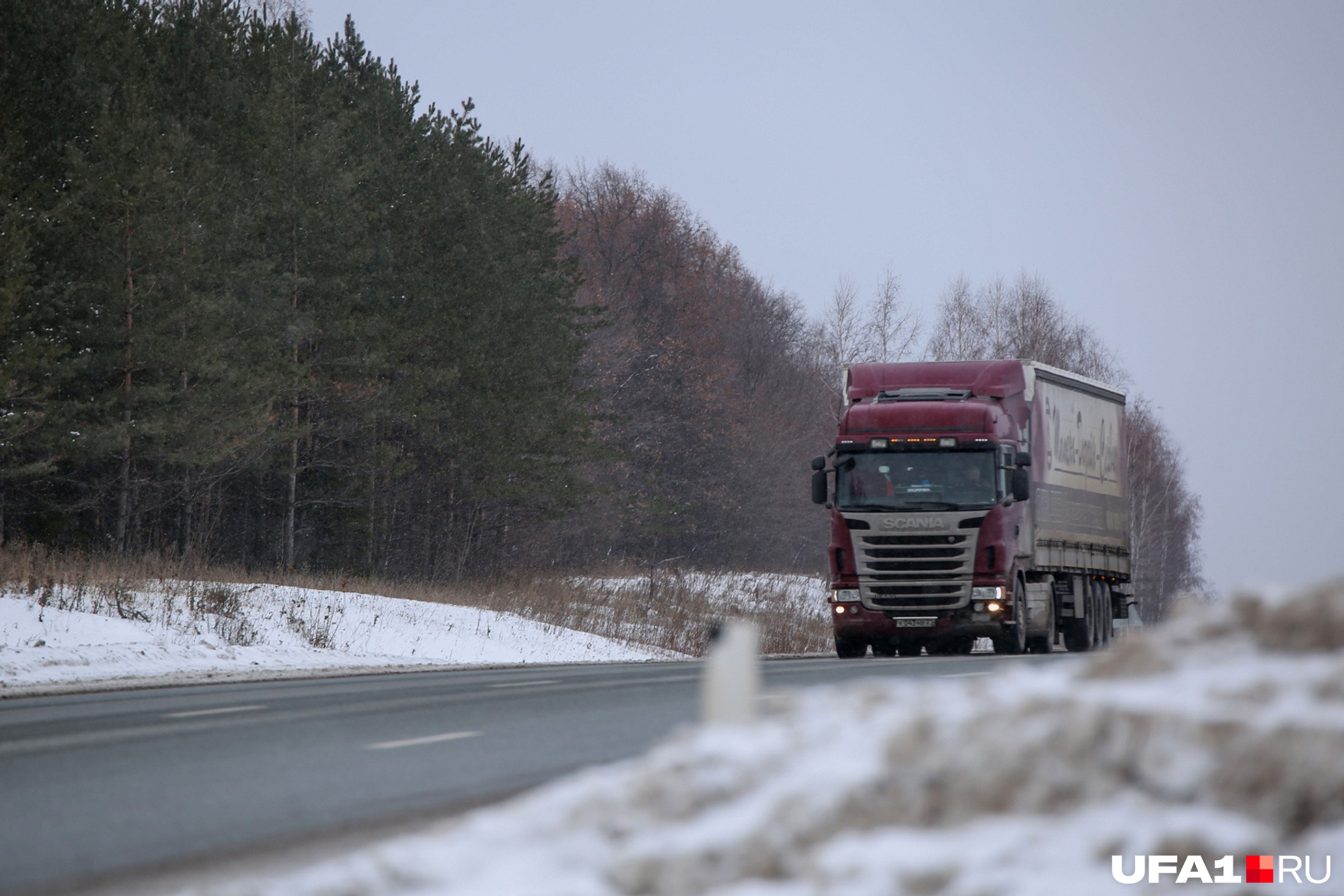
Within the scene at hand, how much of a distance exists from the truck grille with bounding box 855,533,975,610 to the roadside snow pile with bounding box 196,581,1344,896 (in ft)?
61.8

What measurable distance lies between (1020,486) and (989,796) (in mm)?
19825

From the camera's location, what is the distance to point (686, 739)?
6273mm

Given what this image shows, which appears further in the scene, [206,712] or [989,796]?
[206,712]

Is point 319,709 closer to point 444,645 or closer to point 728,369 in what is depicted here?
point 444,645

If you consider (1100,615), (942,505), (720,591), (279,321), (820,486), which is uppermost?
(279,321)

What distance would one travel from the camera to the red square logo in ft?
14.7

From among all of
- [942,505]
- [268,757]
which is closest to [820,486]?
[942,505]

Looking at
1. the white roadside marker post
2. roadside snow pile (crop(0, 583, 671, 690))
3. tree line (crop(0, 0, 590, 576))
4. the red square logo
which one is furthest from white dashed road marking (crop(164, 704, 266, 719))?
tree line (crop(0, 0, 590, 576))

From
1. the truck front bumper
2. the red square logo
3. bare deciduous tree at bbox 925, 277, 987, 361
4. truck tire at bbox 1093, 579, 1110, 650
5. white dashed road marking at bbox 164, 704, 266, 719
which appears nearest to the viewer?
the red square logo

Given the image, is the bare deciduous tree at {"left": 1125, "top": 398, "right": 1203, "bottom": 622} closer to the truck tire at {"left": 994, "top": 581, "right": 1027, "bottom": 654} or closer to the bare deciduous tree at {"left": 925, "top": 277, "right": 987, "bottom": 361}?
the bare deciduous tree at {"left": 925, "top": 277, "right": 987, "bottom": 361}

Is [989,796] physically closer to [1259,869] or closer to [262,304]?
[1259,869]

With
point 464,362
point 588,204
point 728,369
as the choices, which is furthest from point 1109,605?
point 588,204

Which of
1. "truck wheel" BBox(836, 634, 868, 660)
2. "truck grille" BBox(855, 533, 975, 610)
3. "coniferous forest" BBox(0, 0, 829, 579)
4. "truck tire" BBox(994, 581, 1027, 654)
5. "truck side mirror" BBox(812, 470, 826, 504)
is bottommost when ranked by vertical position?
"truck wheel" BBox(836, 634, 868, 660)

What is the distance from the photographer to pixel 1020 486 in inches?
957
